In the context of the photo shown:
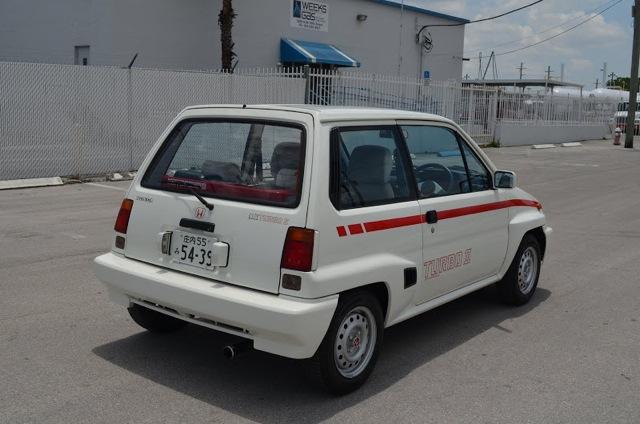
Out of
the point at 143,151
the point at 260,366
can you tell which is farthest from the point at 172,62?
the point at 260,366

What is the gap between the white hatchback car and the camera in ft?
13.0

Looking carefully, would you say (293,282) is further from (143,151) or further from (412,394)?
(143,151)

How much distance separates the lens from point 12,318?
543 centimetres

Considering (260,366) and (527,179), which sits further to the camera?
(527,179)

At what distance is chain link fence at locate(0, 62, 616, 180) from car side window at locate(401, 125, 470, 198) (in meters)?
10.7

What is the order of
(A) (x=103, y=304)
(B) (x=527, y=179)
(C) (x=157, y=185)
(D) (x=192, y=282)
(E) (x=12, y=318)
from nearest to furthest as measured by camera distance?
(D) (x=192, y=282), (C) (x=157, y=185), (E) (x=12, y=318), (A) (x=103, y=304), (B) (x=527, y=179)

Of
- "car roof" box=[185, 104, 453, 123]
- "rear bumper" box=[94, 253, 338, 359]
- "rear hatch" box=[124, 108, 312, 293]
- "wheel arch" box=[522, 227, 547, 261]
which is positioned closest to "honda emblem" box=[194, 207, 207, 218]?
"rear hatch" box=[124, 108, 312, 293]

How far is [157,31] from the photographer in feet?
75.4

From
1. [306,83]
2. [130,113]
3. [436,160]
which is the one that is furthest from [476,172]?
[306,83]

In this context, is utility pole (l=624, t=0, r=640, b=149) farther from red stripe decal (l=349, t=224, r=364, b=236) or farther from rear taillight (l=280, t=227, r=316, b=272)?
rear taillight (l=280, t=227, r=316, b=272)

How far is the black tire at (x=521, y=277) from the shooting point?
6.12 metres

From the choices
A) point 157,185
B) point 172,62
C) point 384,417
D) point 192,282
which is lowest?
point 384,417

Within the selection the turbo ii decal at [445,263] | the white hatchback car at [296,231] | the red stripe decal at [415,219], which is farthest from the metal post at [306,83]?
the turbo ii decal at [445,263]

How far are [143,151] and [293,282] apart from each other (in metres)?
13.1
